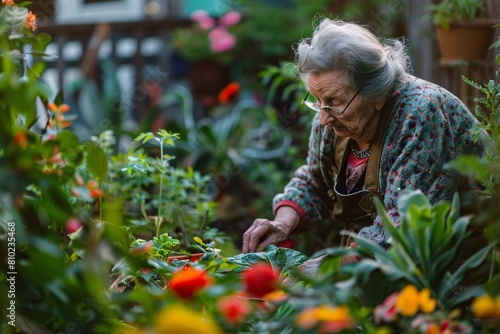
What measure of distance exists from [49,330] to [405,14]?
171 inches

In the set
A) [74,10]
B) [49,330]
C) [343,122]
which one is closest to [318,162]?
[343,122]

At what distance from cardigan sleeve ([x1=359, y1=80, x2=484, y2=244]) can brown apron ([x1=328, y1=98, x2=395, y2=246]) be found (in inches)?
1.9

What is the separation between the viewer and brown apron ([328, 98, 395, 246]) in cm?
240

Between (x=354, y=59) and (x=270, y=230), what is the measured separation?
2.05 feet

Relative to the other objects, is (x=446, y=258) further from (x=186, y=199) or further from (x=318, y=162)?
(x=186, y=199)

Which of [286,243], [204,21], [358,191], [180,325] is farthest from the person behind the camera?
[204,21]

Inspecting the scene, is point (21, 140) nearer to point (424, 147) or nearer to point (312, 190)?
point (424, 147)

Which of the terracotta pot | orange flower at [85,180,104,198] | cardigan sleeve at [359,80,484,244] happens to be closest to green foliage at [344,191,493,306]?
cardigan sleeve at [359,80,484,244]

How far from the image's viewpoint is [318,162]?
2703 millimetres

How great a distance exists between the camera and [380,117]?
2.41 meters

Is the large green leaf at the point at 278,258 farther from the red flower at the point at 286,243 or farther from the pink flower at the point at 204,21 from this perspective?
the pink flower at the point at 204,21

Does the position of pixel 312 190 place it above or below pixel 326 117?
below

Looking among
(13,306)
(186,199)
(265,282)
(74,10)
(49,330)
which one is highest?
(265,282)

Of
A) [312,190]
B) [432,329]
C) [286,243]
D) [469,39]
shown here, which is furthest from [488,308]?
[469,39]
